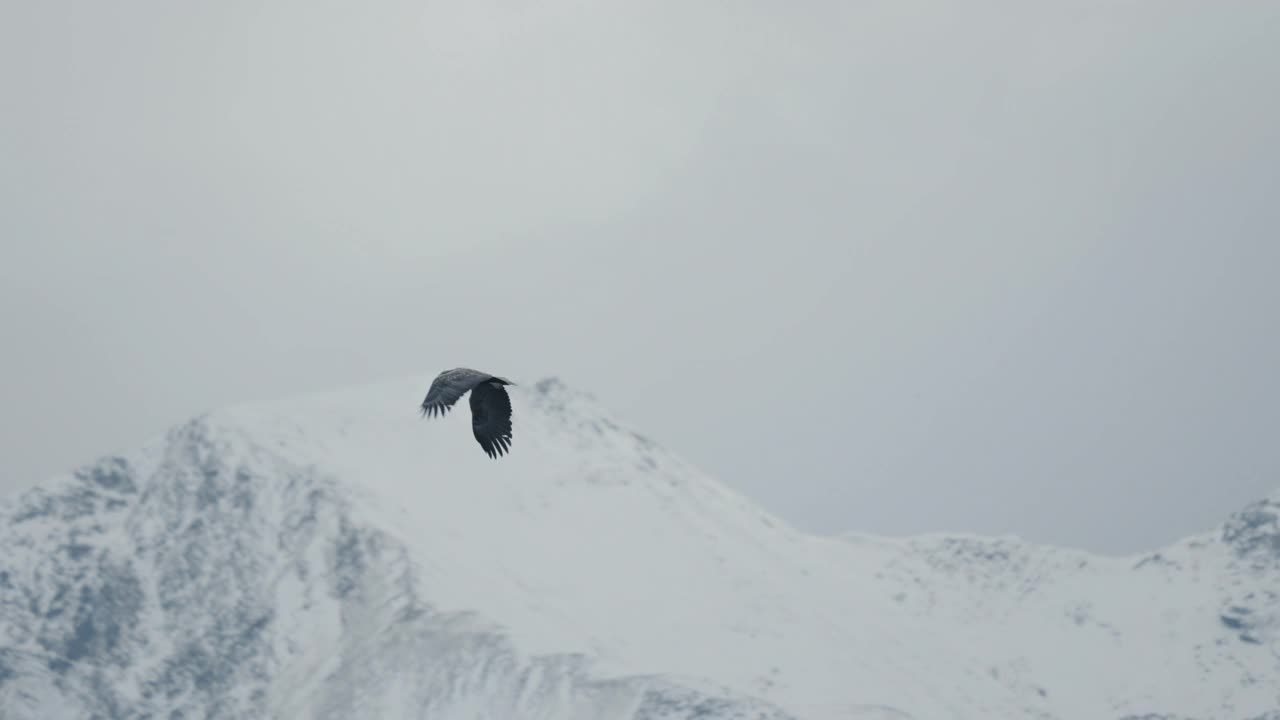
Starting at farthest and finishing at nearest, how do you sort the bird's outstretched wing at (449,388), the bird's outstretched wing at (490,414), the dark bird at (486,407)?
1. the bird's outstretched wing at (490,414)
2. the dark bird at (486,407)
3. the bird's outstretched wing at (449,388)

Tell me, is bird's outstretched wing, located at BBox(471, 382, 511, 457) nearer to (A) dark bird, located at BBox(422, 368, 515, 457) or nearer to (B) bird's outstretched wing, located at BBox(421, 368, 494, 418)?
(A) dark bird, located at BBox(422, 368, 515, 457)

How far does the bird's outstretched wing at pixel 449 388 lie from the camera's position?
52.0 m

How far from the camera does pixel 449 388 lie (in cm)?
5272

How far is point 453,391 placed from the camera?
52.5m

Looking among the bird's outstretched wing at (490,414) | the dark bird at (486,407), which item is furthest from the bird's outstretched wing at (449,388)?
the bird's outstretched wing at (490,414)

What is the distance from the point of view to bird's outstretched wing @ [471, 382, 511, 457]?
56312 millimetres

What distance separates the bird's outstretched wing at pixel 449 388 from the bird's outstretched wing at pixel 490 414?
2.57 metres

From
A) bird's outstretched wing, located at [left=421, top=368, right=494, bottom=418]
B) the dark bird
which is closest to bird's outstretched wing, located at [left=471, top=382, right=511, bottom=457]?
the dark bird

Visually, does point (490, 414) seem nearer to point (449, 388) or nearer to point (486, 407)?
point (486, 407)

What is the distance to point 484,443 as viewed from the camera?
56.8 meters

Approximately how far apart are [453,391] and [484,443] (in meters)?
4.63

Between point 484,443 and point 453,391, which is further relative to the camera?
point 484,443

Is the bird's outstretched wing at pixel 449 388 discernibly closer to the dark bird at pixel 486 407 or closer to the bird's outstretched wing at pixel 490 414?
the dark bird at pixel 486 407

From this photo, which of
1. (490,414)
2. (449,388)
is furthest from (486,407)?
(449,388)
